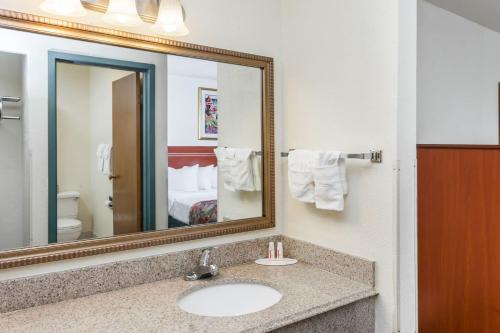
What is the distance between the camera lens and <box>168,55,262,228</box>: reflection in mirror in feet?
4.81

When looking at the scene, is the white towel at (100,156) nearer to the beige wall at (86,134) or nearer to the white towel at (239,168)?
the beige wall at (86,134)

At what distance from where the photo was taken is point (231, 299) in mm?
1409

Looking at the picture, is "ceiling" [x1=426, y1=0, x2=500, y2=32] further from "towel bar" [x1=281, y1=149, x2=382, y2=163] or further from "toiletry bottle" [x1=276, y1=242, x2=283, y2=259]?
"toiletry bottle" [x1=276, y1=242, x2=283, y2=259]

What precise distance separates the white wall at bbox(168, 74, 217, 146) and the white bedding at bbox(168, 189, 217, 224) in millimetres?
209

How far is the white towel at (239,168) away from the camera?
63.2 inches

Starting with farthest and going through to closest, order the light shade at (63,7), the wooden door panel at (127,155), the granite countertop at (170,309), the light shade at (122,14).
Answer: the wooden door panel at (127,155)
the light shade at (122,14)
the light shade at (63,7)
the granite countertop at (170,309)

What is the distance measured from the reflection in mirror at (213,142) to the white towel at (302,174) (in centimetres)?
20

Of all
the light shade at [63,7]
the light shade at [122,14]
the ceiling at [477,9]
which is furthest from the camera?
the ceiling at [477,9]

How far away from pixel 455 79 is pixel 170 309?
2308 mm

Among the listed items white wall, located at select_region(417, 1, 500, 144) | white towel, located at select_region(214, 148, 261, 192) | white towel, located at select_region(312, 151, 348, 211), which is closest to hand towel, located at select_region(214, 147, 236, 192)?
white towel, located at select_region(214, 148, 261, 192)

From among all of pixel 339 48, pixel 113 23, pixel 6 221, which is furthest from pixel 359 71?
pixel 6 221

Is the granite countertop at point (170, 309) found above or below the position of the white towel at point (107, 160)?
below

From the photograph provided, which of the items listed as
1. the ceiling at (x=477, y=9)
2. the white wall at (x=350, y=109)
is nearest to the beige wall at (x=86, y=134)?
the white wall at (x=350, y=109)

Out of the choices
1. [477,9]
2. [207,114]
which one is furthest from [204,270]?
[477,9]
